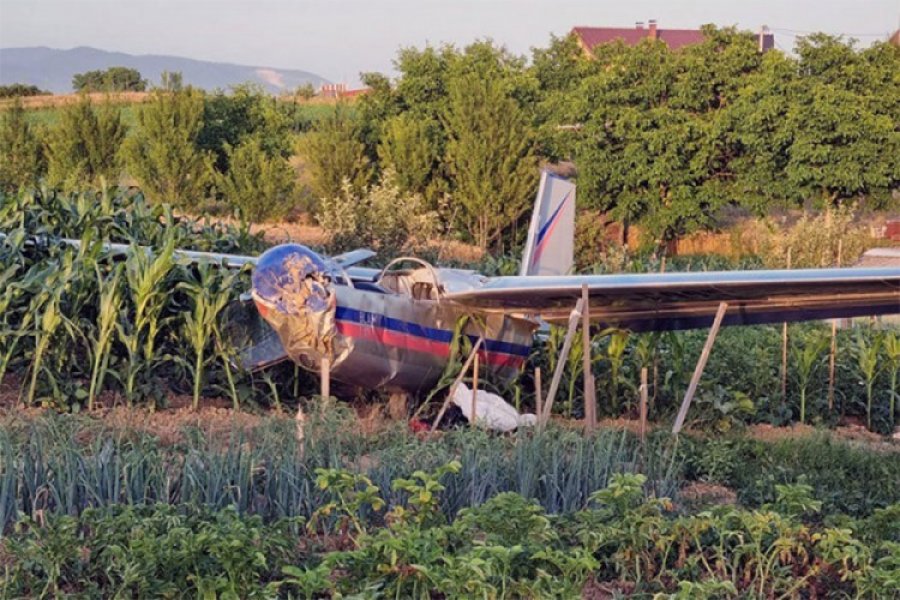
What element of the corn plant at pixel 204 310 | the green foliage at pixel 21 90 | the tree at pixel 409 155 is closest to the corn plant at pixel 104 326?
the corn plant at pixel 204 310

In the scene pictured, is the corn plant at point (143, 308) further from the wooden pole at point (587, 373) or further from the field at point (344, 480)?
the wooden pole at point (587, 373)

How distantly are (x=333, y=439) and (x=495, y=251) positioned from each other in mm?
32061

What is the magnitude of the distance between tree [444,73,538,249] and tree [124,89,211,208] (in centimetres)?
871

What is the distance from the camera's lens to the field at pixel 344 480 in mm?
5105

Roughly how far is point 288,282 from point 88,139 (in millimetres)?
32812

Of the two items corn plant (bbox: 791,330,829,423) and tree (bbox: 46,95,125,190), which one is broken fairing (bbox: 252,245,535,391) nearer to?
corn plant (bbox: 791,330,829,423)

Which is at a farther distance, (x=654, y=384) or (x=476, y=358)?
(x=654, y=384)

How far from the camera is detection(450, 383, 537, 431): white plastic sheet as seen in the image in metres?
11.0

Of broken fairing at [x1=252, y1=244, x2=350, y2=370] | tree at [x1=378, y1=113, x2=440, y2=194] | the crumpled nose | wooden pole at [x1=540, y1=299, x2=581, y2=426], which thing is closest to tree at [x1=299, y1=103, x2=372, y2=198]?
tree at [x1=378, y1=113, x2=440, y2=194]

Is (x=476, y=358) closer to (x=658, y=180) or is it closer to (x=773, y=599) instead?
(x=773, y=599)

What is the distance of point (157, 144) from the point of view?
130 feet

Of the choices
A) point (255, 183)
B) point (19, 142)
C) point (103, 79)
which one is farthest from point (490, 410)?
point (103, 79)

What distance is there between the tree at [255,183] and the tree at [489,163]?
6.00 meters

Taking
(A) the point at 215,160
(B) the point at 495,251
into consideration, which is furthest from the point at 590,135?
(A) the point at 215,160
